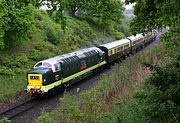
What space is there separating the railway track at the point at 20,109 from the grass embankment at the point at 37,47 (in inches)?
60.9

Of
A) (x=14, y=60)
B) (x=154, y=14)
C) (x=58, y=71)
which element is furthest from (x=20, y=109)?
(x=154, y=14)

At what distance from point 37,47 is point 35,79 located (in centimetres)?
1099

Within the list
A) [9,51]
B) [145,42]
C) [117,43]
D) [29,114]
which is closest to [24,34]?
[9,51]

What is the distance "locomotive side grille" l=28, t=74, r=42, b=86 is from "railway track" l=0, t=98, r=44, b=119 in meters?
1.34

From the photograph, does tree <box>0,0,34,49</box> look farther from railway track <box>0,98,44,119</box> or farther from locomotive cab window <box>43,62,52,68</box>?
railway track <box>0,98,44,119</box>

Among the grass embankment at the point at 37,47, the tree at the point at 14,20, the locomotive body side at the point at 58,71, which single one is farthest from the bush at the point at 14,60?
the locomotive body side at the point at 58,71

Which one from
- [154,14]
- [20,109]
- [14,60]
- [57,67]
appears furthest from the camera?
[14,60]

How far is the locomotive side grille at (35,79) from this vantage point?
2266cm

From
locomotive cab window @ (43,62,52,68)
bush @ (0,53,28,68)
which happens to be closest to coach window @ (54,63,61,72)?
locomotive cab window @ (43,62,52,68)

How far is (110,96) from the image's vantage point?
14398mm

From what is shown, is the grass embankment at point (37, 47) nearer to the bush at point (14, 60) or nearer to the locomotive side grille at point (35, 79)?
the bush at point (14, 60)

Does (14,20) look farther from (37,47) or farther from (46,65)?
(37,47)

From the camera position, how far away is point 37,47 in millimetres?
33344

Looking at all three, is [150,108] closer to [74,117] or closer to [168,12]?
[74,117]
